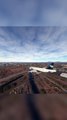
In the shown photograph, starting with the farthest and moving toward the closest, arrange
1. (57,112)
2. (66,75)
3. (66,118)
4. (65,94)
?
(66,75) < (65,94) < (57,112) < (66,118)

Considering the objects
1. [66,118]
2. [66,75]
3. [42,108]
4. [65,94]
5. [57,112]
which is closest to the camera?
[66,118]

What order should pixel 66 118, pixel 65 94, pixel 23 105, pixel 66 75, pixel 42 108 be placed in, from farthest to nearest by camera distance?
pixel 66 75
pixel 65 94
pixel 23 105
pixel 42 108
pixel 66 118

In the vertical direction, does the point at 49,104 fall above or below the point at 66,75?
below

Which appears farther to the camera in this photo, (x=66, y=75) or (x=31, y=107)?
(x=66, y=75)

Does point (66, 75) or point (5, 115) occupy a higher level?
point (66, 75)

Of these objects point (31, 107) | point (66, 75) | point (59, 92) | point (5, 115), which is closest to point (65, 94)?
point (59, 92)

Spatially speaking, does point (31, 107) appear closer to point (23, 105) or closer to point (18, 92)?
point (23, 105)

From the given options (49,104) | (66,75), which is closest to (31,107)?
(49,104)

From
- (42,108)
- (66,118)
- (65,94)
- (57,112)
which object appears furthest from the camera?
(65,94)

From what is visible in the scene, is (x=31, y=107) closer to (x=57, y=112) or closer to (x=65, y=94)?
(x=57, y=112)
